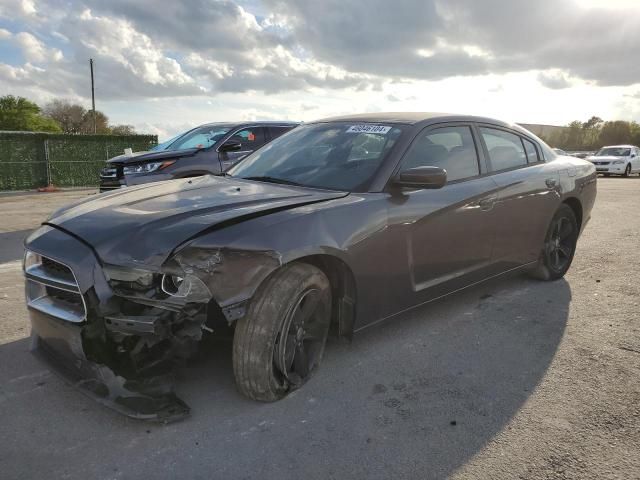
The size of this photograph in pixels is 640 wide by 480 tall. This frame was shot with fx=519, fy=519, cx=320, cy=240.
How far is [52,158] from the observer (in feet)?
54.5

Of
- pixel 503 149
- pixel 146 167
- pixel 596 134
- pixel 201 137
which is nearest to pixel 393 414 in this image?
pixel 503 149

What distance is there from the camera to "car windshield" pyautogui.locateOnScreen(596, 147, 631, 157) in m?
24.3

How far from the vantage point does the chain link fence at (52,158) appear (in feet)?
51.2

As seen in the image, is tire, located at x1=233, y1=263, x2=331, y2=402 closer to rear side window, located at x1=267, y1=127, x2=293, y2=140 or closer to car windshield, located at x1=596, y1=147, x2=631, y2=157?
rear side window, located at x1=267, y1=127, x2=293, y2=140

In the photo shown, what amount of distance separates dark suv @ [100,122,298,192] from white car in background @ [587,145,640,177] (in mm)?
20742

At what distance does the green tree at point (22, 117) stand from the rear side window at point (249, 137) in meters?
56.9

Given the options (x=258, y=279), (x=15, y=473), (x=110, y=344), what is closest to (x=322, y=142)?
(x=258, y=279)

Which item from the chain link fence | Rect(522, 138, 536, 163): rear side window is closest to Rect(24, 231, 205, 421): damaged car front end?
Rect(522, 138, 536, 163): rear side window

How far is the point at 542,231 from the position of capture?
4.70 metres

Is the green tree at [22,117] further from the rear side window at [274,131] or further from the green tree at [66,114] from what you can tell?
the rear side window at [274,131]

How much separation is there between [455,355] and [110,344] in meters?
2.18

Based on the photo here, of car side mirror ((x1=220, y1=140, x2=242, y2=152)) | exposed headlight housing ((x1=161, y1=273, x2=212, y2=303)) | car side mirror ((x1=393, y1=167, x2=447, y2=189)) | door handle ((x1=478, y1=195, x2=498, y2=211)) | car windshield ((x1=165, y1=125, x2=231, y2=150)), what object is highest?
car windshield ((x1=165, y1=125, x2=231, y2=150))

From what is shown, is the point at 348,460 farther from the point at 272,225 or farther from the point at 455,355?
the point at 455,355

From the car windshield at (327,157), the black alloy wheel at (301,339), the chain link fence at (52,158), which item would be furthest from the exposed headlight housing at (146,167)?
the chain link fence at (52,158)
